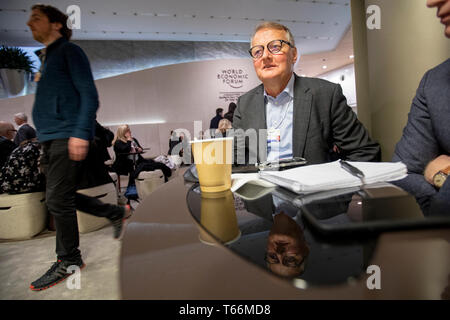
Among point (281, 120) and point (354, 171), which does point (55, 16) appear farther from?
point (354, 171)

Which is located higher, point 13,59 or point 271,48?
point 13,59

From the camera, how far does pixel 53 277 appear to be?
163cm

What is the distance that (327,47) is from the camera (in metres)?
8.58

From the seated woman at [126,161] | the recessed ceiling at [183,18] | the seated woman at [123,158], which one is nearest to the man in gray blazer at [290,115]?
the seated woman at [126,161]

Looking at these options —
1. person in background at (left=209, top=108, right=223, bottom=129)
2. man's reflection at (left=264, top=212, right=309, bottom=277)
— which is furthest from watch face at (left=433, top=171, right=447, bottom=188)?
person in background at (left=209, top=108, right=223, bottom=129)

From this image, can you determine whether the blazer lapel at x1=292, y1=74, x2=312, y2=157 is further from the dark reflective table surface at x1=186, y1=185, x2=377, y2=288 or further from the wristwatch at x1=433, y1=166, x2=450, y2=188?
the dark reflective table surface at x1=186, y1=185, x2=377, y2=288

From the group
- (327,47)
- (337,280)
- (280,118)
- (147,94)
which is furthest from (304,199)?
(327,47)

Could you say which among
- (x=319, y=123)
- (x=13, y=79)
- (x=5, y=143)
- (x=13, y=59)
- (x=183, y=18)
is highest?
(x=183, y=18)

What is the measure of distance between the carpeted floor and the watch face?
1.29 m

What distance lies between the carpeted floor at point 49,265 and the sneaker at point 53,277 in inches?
1.2

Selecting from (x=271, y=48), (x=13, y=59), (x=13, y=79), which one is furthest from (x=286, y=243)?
(x=13, y=79)

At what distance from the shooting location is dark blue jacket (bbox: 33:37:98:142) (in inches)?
61.2

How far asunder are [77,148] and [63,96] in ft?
1.18
